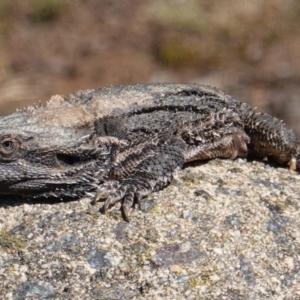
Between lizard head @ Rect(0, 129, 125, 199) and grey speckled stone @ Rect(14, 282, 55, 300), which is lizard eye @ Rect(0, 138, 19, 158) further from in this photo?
grey speckled stone @ Rect(14, 282, 55, 300)

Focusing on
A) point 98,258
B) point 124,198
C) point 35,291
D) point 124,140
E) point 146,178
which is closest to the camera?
point 35,291

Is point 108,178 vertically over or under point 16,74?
under

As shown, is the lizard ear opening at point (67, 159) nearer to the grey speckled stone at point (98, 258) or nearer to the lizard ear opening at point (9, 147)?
the lizard ear opening at point (9, 147)

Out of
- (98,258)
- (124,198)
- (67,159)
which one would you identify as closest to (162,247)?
(98,258)

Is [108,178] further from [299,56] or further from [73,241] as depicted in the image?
[299,56]

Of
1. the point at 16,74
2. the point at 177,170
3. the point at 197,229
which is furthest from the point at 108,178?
the point at 16,74

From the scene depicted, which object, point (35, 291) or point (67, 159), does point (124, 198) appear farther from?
point (35, 291)

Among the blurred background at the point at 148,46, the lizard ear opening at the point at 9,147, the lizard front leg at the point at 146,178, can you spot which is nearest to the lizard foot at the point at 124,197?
the lizard front leg at the point at 146,178
